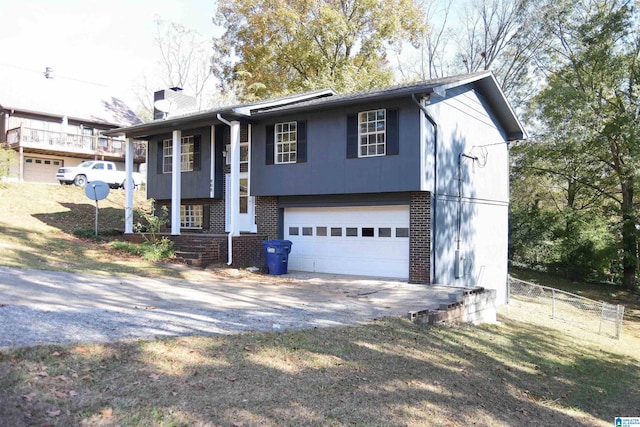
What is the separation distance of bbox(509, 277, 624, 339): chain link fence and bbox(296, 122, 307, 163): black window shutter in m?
8.72

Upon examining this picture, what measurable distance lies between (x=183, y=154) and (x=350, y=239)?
24.5ft

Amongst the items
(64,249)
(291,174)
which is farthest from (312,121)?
(64,249)

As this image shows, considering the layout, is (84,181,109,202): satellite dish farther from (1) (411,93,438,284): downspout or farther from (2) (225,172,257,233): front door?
(1) (411,93,438,284): downspout

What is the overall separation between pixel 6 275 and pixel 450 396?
9010 mm

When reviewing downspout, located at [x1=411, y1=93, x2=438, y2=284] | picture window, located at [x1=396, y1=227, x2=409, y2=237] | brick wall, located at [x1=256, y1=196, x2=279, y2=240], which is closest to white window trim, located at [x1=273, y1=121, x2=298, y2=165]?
brick wall, located at [x1=256, y1=196, x2=279, y2=240]

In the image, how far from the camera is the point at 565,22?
25.3 metres

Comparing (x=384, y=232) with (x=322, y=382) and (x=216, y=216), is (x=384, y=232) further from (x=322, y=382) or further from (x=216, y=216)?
(x=322, y=382)

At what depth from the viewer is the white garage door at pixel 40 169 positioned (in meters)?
30.5

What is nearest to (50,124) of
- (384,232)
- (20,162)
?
(20,162)

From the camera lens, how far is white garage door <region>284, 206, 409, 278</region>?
14180mm

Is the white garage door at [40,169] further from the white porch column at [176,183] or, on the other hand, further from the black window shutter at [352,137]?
the black window shutter at [352,137]

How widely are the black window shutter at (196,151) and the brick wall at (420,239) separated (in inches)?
323

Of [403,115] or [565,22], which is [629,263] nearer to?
[565,22]

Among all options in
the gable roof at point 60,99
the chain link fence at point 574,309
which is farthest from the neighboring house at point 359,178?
the gable roof at point 60,99
